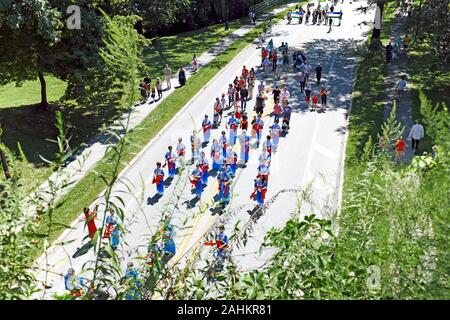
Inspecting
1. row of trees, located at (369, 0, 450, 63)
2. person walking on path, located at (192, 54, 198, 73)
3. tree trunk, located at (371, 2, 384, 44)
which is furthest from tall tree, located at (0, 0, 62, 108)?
tree trunk, located at (371, 2, 384, 44)

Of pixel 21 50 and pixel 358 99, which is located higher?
pixel 21 50

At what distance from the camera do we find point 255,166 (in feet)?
71.4

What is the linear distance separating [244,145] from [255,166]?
1.02 m

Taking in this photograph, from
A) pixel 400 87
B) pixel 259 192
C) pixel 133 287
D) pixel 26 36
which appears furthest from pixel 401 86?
pixel 133 287

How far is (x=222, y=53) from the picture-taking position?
4078cm

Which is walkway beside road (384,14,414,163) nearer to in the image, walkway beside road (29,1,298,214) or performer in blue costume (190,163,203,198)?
performer in blue costume (190,163,203,198)

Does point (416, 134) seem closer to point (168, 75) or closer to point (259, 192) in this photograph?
point (259, 192)

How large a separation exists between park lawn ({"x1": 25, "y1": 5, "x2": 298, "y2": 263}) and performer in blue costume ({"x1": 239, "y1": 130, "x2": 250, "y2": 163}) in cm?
355

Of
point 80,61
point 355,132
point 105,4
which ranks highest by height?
point 105,4

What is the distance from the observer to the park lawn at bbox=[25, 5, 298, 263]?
425cm
